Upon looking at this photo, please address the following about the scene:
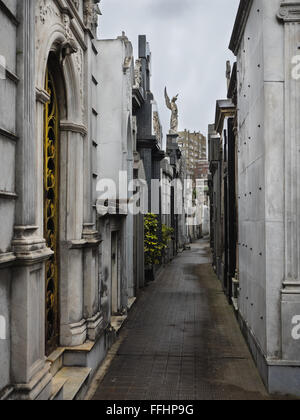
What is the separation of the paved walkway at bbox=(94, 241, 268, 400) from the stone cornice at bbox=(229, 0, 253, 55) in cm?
641

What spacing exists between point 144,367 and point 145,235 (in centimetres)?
966

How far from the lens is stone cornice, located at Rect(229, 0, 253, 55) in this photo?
300 inches

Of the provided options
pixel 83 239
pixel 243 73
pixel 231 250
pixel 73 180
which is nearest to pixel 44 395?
pixel 83 239

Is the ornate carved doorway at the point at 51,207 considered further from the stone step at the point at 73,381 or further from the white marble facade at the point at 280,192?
the white marble facade at the point at 280,192

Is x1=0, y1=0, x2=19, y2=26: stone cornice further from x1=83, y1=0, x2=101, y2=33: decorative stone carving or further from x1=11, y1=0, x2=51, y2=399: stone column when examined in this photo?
x1=83, y1=0, x2=101, y2=33: decorative stone carving

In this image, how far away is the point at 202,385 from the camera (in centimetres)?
648

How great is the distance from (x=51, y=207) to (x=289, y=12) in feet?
15.0

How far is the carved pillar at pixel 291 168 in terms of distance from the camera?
6.10m

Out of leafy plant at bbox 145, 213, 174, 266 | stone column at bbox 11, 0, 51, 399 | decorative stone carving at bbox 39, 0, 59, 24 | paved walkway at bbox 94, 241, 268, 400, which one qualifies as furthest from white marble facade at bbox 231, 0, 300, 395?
leafy plant at bbox 145, 213, 174, 266

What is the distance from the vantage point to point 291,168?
618 cm

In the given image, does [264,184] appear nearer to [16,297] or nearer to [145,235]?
[16,297]

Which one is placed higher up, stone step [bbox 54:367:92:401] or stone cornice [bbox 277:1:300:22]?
stone cornice [bbox 277:1:300:22]

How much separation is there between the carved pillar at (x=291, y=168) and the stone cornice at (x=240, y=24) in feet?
4.75

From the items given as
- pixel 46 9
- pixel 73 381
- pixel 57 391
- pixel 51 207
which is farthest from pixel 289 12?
pixel 73 381
